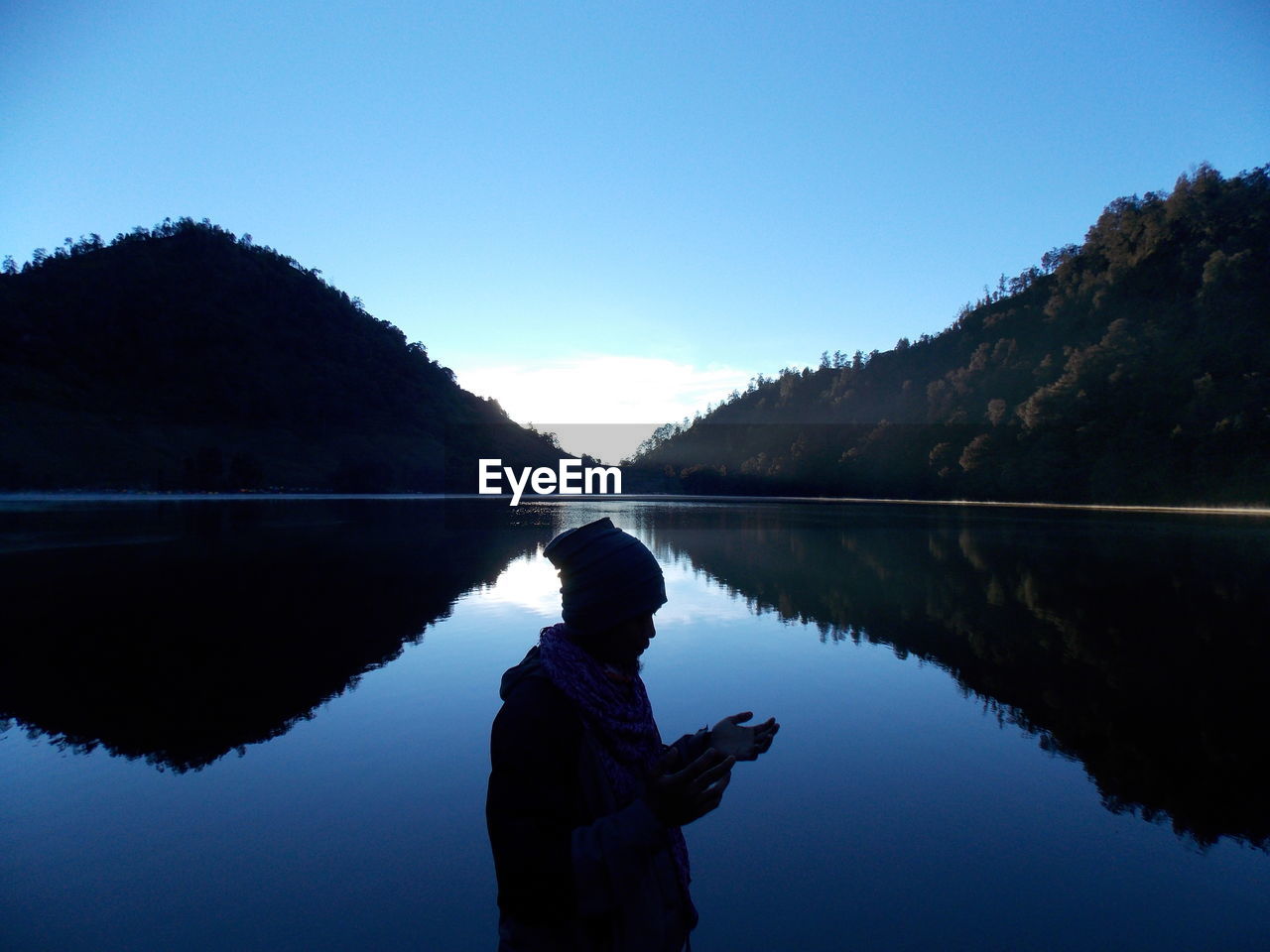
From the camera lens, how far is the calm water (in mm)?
3361

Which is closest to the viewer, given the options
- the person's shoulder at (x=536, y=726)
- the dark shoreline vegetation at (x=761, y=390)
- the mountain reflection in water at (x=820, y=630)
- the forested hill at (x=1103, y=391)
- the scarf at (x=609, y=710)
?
Result: the person's shoulder at (x=536, y=726)

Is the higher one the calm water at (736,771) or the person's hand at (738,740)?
the person's hand at (738,740)

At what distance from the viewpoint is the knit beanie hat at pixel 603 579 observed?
1707 millimetres

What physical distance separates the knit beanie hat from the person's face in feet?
0.09

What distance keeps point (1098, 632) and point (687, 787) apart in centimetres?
968

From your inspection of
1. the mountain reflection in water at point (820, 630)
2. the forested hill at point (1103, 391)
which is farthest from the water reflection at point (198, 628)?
the forested hill at point (1103, 391)

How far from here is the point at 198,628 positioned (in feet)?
31.4

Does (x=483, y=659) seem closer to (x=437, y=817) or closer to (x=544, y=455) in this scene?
(x=437, y=817)

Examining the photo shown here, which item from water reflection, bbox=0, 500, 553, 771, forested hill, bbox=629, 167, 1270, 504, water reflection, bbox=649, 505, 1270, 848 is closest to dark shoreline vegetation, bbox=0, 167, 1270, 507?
forested hill, bbox=629, 167, 1270, 504

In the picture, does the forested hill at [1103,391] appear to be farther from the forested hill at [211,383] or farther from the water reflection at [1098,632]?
the forested hill at [211,383]

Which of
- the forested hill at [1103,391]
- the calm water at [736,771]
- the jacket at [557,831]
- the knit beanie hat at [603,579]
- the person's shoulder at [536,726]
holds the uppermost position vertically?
the forested hill at [1103,391]

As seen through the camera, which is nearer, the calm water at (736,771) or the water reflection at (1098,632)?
the calm water at (736,771)

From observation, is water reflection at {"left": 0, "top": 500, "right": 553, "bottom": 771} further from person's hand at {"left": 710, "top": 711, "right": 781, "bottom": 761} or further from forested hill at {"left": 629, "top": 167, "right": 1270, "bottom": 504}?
forested hill at {"left": 629, "top": 167, "right": 1270, "bottom": 504}

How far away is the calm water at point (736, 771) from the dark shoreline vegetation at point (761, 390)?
47107 mm
